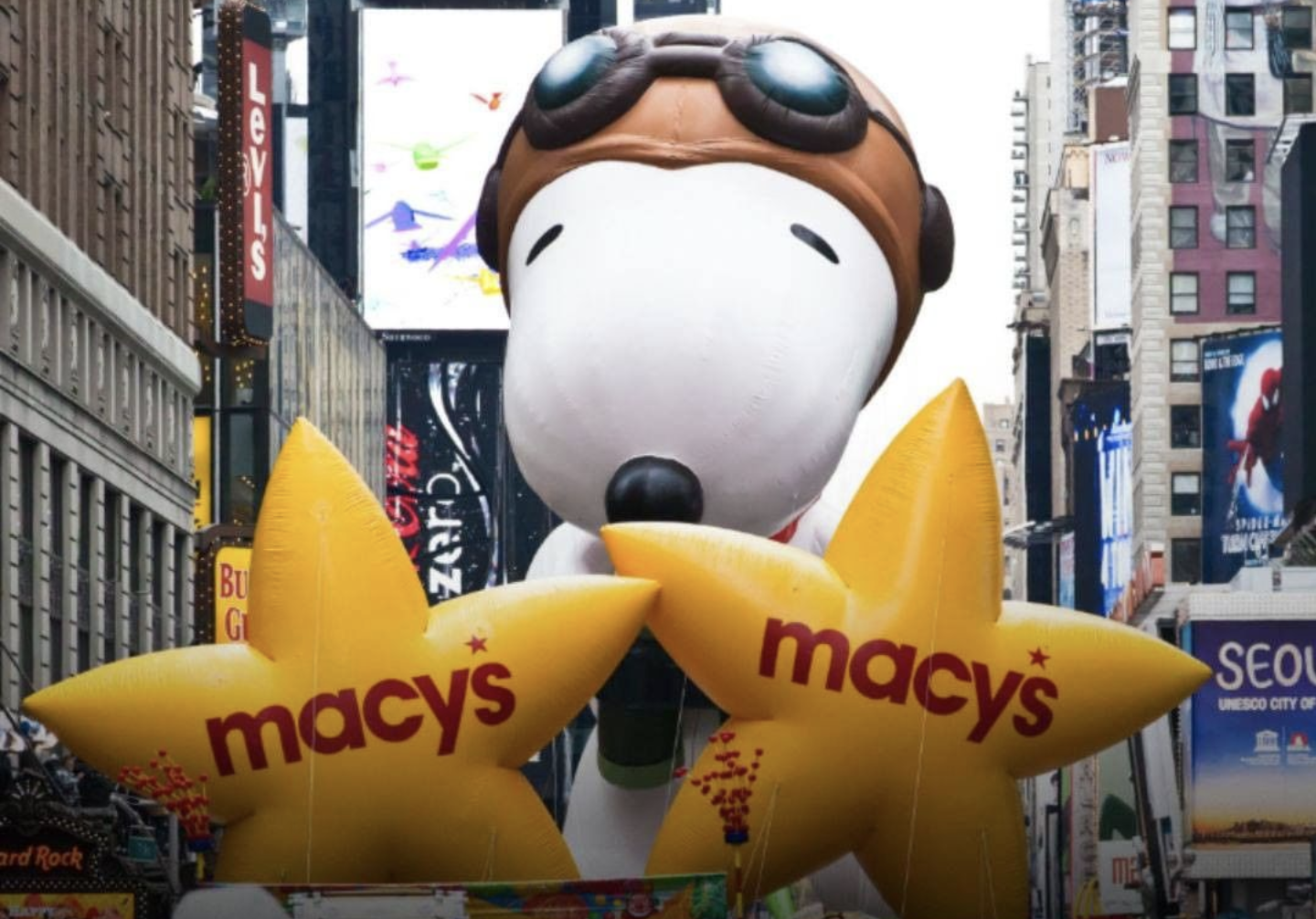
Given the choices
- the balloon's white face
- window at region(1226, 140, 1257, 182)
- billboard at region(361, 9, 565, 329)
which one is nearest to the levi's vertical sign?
window at region(1226, 140, 1257, 182)

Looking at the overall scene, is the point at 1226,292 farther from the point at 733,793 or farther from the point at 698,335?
the point at 733,793

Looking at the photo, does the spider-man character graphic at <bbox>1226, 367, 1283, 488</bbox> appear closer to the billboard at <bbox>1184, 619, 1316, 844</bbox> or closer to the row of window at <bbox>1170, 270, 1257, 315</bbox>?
the row of window at <bbox>1170, 270, 1257, 315</bbox>

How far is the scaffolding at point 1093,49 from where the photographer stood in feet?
416

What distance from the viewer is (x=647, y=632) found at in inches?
604

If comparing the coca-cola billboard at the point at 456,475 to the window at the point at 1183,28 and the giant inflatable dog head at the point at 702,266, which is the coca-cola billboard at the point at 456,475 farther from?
the giant inflatable dog head at the point at 702,266

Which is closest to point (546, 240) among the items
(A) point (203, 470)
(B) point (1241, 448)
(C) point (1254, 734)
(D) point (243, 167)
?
(C) point (1254, 734)

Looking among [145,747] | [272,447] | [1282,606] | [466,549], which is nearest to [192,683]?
[145,747]

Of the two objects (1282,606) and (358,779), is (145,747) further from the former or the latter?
(1282,606)

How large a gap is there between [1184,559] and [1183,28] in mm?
12089

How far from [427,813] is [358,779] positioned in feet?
1.01

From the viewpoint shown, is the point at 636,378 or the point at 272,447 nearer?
the point at 636,378

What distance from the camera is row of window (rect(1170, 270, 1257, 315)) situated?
83.9 meters

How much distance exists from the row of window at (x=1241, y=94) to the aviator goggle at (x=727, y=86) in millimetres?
68688

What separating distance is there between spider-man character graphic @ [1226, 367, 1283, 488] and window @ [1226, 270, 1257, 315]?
880 centimetres
